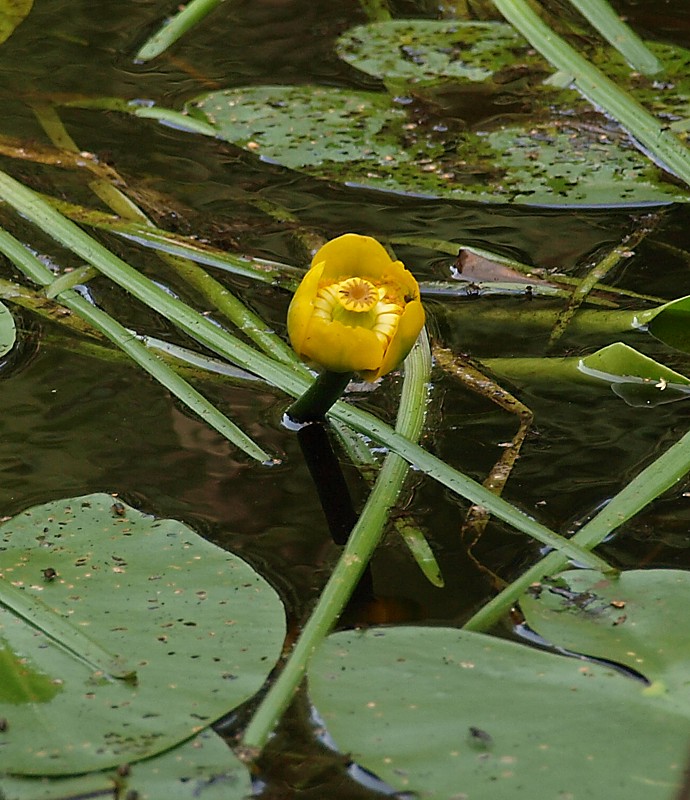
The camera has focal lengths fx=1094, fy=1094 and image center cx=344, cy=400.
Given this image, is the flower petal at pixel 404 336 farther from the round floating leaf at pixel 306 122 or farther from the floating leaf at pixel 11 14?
the floating leaf at pixel 11 14

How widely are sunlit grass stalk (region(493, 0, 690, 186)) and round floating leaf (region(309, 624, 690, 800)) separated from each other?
79 centimetres

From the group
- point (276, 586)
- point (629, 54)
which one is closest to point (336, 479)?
point (276, 586)

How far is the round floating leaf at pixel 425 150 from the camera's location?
1.58 meters

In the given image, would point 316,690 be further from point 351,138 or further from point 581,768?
point 351,138

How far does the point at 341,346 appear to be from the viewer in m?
0.97

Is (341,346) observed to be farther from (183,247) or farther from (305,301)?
(183,247)

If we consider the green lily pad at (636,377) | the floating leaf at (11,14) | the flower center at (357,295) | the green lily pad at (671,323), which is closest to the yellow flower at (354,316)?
the flower center at (357,295)

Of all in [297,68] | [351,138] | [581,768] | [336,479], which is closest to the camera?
[581,768]

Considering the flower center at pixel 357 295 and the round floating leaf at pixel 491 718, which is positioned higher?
the flower center at pixel 357 295

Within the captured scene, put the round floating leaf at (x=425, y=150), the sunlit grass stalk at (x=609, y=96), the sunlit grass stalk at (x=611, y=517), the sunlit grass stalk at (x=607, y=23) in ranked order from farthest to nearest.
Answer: the sunlit grass stalk at (x=607, y=23) < the round floating leaf at (x=425, y=150) < the sunlit grass stalk at (x=609, y=96) < the sunlit grass stalk at (x=611, y=517)

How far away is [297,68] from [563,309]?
0.85 metres

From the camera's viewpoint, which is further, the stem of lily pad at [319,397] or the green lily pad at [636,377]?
the green lily pad at [636,377]

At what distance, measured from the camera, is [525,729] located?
755 millimetres

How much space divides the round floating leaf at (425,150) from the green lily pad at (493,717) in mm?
874
